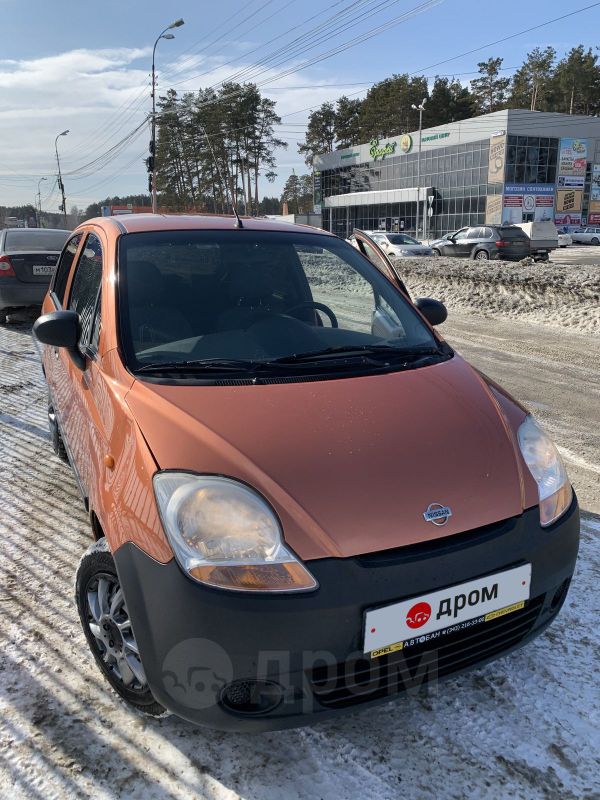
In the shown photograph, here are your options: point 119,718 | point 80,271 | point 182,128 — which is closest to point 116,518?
point 119,718

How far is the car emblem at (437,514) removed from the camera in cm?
186

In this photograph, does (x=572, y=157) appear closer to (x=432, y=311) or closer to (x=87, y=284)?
(x=432, y=311)

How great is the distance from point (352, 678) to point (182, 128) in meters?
65.7

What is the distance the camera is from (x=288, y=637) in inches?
66.5

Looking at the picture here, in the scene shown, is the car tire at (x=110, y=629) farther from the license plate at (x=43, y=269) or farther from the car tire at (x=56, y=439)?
the license plate at (x=43, y=269)

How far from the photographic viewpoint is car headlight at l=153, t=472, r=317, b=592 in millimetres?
1726

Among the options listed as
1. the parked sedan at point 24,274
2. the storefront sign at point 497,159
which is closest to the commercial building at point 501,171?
the storefront sign at point 497,159

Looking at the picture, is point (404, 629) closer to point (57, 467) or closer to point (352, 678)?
point (352, 678)

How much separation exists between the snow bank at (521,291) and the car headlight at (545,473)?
821 centimetres

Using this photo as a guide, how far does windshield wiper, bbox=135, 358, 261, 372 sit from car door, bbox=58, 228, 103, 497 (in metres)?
0.42

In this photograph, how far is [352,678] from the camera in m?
1.78

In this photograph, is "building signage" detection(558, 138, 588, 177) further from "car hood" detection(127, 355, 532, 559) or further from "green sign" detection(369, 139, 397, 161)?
"car hood" detection(127, 355, 532, 559)

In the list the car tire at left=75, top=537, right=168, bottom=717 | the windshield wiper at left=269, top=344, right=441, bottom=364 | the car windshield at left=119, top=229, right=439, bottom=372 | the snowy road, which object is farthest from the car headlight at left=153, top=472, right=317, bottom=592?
the windshield wiper at left=269, top=344, right=441, bottom=364

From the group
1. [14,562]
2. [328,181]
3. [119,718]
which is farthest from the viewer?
[328,181]
